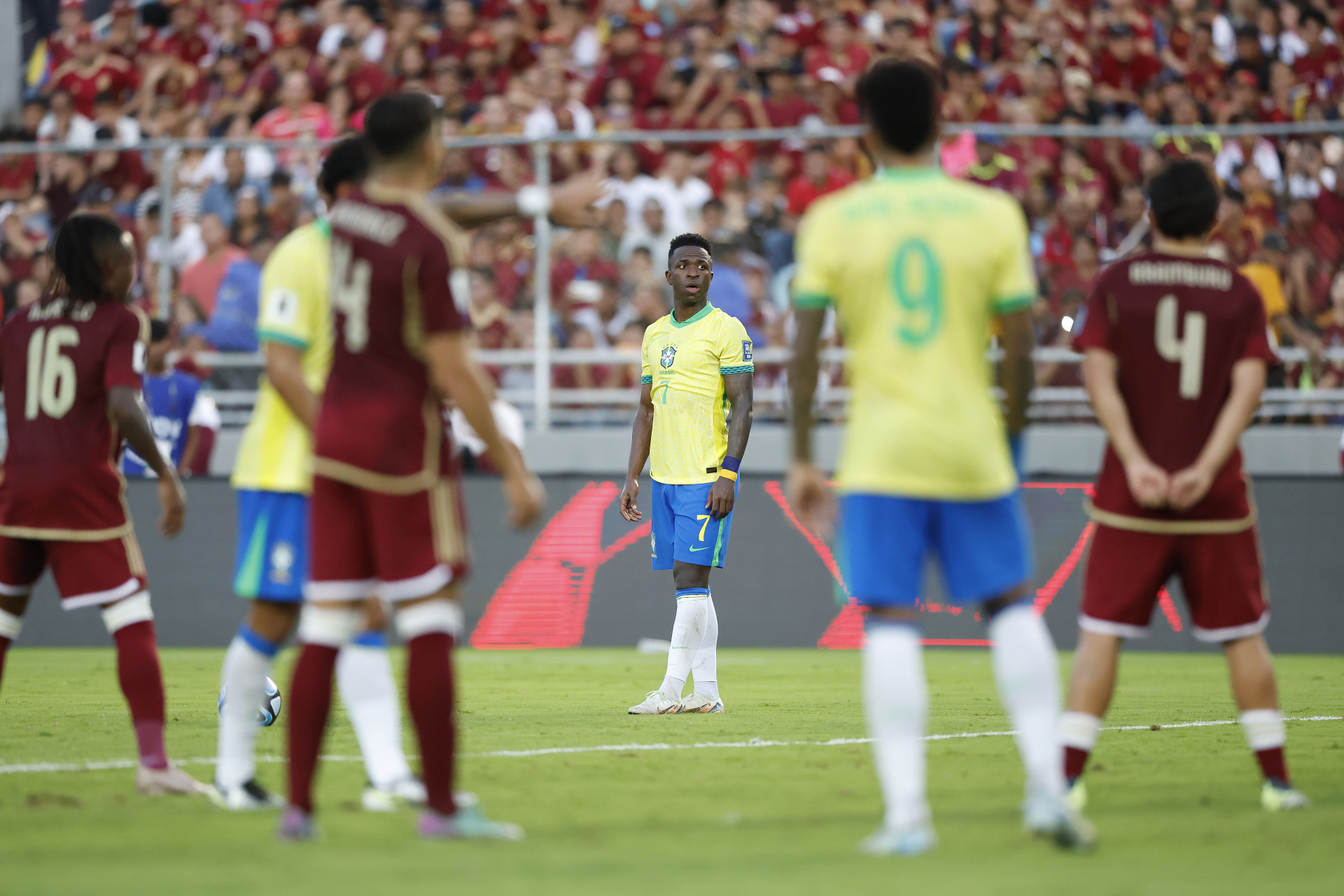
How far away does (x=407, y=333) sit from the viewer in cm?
489

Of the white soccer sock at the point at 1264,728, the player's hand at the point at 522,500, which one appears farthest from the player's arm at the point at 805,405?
the white soccer sock at the point at 1264,728

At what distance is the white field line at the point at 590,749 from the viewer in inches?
271

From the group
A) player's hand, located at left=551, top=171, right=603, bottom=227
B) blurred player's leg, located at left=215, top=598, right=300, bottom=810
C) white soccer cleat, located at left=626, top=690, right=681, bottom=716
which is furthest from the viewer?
white soccer cleat, located at left=626, top=690, right=681, bottom=716

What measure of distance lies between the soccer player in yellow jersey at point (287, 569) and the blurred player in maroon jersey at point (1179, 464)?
95.2 inches

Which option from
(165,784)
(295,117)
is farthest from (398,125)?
(295,117)

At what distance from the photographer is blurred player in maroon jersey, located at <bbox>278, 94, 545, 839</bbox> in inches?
190

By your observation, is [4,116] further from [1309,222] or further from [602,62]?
[1309,222]

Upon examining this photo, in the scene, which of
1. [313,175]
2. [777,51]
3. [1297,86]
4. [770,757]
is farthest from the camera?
[777,51]

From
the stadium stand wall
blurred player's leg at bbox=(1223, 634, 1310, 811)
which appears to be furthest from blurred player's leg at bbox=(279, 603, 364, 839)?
the stadium stand wall

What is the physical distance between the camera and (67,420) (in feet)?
21.3

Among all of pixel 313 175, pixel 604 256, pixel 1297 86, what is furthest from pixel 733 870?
pixel 1297 86

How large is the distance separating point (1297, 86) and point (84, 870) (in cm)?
1591

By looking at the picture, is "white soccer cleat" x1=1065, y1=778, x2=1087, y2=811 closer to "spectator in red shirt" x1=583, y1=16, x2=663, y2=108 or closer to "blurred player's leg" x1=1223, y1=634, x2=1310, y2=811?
"blurred player's leg" x1=1223, y1=634, x2=1310, y2=811

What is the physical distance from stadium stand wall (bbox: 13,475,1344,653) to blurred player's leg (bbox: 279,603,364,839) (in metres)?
9.42
